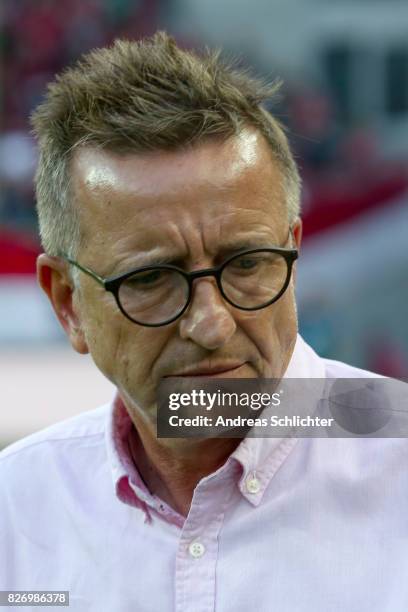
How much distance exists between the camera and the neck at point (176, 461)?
1480 millimetres

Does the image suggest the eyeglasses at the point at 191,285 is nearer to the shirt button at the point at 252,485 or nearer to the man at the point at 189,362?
the man at the point at 189,362

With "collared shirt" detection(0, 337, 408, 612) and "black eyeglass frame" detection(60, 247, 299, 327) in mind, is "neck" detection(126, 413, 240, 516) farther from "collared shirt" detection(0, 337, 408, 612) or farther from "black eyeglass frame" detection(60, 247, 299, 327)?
"black eyeglass frame" detection(60, 247, 299, 327)

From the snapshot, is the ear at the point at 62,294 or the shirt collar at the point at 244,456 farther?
the ear at the point at 62,294

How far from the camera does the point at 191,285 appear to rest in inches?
55.4

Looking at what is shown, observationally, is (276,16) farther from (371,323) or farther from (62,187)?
(62,187)

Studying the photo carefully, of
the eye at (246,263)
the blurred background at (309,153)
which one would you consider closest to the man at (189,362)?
the eye at (246,263)

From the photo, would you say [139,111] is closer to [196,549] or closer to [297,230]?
[297,230]

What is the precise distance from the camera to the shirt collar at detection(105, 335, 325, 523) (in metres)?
1.45

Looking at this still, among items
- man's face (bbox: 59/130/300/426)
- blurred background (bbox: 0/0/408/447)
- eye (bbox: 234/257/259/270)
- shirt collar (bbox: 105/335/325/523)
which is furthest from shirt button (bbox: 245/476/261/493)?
blurred background (bbox: 0/0/408/447)

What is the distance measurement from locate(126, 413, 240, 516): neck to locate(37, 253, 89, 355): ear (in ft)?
0.56

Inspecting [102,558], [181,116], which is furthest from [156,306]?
[102,558]

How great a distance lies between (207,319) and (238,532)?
0.30m


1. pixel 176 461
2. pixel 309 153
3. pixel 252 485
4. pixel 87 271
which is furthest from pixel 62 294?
pixel 309 153

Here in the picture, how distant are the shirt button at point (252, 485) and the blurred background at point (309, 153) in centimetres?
468
